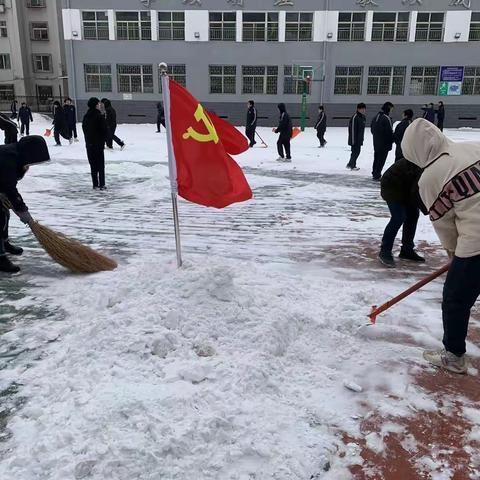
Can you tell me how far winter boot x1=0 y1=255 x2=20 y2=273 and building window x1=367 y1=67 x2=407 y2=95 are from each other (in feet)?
91.1

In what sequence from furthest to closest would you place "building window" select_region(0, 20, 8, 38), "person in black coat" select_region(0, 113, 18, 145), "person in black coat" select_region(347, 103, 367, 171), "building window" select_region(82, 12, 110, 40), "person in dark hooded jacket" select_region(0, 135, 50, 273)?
1. "building window" select_region(0, 20, 8, 38)
2. "building window" select_region(82, 12, 110, 40)
3. "person in black coat" select_region(347, 103, 367, 171)
4. "person in black coat" select_region(0, 113, 18, 145)
5. "person in dark hooded jacket" select_region(0, 135, 50, 273)

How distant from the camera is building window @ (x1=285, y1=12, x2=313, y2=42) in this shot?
28656mm

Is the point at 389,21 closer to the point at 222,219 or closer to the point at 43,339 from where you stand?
the point at 222,219

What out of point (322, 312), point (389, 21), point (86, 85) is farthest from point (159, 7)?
point (322, 312)

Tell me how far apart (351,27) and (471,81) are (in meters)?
7.70

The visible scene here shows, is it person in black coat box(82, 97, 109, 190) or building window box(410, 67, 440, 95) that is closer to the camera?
person in black coat box(82, 97, 109, 190)

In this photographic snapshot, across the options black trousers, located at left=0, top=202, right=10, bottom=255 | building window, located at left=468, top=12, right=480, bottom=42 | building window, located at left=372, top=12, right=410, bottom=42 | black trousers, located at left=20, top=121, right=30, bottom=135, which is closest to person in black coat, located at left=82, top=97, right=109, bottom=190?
black trousers, located at left=0, top=202, right=10, bottom=255

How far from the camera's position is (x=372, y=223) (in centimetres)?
727

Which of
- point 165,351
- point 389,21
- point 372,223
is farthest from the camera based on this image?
point 389,21

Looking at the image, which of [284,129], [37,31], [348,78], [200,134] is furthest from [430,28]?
[37,31]

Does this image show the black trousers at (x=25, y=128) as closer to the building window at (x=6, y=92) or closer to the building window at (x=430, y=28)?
A: the building window at (x=430, y=28)

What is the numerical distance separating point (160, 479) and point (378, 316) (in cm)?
240

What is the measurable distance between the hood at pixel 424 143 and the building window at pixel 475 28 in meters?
29.8

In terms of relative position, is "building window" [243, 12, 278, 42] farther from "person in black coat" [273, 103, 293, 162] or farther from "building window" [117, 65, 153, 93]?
"person in black coat" [273, 103, 293, 162]
